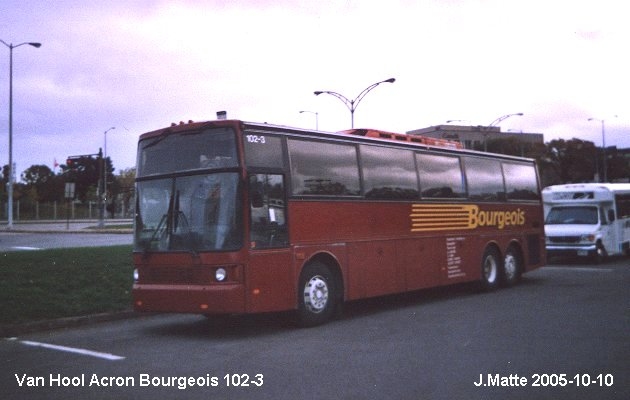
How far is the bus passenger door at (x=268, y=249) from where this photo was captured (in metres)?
9.80

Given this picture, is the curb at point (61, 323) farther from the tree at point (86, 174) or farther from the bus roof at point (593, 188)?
the tree at point (86, 174)

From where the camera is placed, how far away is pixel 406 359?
786 cm

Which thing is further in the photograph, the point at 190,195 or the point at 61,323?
the point at 61,323

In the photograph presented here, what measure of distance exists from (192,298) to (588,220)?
18006 mm

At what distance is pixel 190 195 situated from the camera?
1009 centimetres

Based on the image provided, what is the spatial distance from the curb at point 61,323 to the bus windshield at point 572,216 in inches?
668

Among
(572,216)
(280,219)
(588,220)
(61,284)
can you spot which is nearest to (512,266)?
(588,220)

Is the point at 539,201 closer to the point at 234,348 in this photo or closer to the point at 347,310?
the point at 347,310

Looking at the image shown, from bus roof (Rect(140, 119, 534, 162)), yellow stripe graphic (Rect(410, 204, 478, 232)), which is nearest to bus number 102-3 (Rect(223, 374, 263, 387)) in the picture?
bus roof (Rect(140, 119, 534, 162))

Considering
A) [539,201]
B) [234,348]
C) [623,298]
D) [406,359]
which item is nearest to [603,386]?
[406,359]

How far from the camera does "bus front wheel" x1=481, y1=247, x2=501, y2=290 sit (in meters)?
15.6

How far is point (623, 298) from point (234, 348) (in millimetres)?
8565

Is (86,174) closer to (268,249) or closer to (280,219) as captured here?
(280,219)

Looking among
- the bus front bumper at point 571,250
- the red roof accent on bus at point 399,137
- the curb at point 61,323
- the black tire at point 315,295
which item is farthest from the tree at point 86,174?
the black tire at point 315,295
